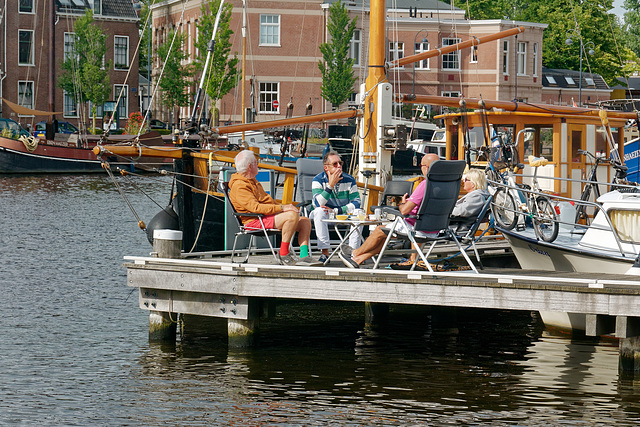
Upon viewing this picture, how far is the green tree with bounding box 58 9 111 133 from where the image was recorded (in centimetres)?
5856

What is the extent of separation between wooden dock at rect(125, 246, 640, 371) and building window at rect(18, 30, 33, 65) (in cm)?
5317

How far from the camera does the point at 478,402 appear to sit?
32.1ft

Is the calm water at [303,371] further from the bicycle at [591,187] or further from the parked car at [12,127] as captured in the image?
the parked car at [12,127]

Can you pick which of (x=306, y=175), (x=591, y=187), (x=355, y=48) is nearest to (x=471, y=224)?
(x=306, y=175)

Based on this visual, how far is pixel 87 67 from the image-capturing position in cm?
5850

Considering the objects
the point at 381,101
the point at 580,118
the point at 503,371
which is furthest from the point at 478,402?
the point at 580,118

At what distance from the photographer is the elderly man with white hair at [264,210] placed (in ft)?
37.7

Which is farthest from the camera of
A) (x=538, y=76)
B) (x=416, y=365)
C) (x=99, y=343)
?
(x=538, y=76)

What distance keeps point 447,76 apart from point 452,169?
54.8m

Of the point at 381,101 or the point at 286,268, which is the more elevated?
the point at 381,101

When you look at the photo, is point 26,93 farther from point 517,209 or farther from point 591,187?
point 517,209

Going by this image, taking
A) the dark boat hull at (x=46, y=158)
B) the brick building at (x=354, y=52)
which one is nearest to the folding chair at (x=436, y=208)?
the dark boat hull at (x=46, y=158)

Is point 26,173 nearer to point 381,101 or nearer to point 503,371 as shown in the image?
point 381,101

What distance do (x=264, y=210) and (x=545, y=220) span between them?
3558mm
